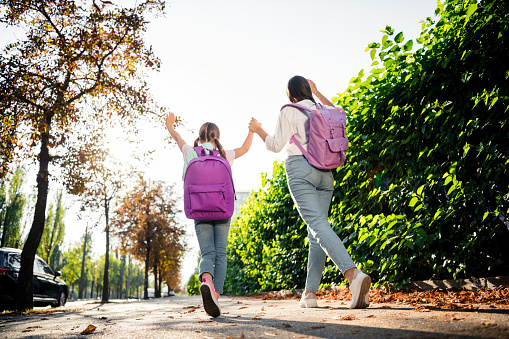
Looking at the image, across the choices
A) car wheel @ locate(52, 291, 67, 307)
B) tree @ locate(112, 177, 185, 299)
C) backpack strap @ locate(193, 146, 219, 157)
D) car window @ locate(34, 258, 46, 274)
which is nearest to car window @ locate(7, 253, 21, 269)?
car window @ locate(34, 258, 46, 274)

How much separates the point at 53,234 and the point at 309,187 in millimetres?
50564

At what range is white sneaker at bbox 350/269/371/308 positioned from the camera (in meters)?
3.18

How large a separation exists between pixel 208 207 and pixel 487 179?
2599mm

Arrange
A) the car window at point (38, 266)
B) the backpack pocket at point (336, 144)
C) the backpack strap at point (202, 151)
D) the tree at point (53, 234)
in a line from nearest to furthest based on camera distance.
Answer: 1. the backpack pocket at point (336, 144)
2. the backpack strap at point (202, 151)
3. the car window at point (38, 266)
4. the tree at point (53, 234)

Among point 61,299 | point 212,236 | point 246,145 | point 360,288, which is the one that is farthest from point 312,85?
point 61,299

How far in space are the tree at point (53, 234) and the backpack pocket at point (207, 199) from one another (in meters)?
47.5

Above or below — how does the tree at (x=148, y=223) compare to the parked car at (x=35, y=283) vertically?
above

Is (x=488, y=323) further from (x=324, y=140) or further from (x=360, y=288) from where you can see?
(x=324, y=140)

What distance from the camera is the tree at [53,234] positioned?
4531cm

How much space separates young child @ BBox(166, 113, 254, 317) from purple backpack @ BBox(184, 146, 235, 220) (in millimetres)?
174

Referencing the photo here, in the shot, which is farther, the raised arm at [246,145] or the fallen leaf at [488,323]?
the raised arm at [246,145]

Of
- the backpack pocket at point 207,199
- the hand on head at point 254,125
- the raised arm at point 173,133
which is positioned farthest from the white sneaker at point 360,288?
the raised arm at point 173,133

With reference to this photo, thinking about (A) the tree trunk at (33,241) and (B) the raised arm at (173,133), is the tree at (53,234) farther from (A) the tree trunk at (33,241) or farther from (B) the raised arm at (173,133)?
(B) the raised arm at (173,133)

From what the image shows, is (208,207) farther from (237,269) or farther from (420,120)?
(237,269)
